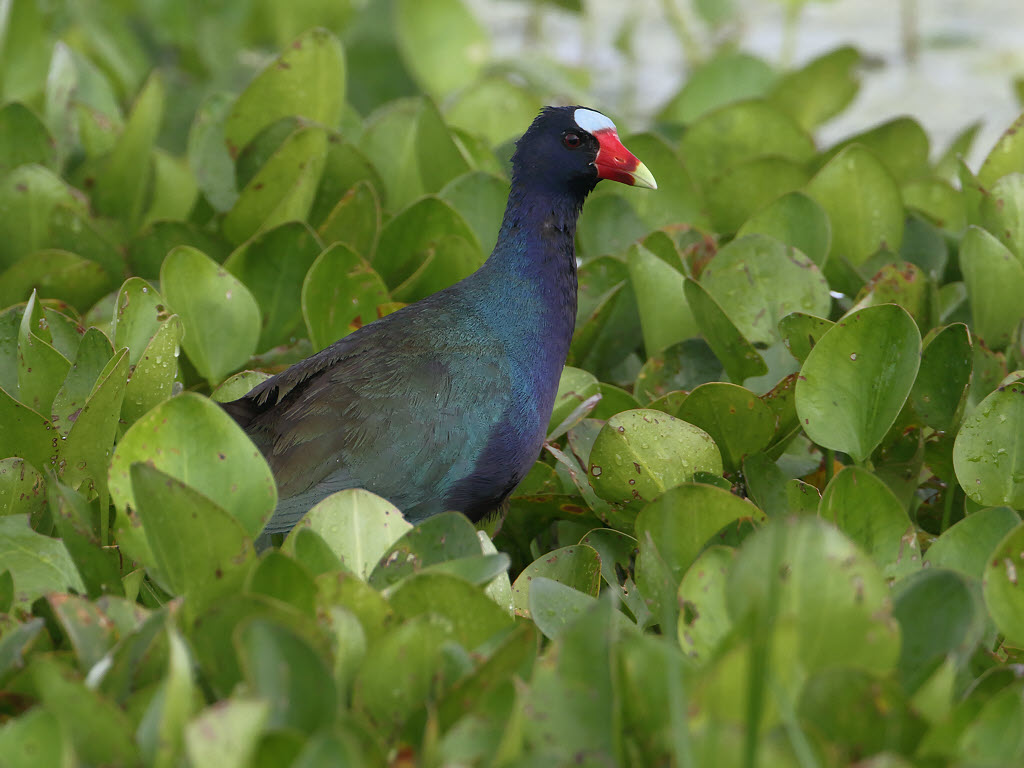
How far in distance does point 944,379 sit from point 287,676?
48.9 inches

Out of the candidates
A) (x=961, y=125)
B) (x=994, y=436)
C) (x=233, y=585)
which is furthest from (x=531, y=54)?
(x=233, y=585)

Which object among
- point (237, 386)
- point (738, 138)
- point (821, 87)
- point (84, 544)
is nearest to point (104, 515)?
point (84, 544)

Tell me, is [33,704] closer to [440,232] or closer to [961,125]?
[440,232]

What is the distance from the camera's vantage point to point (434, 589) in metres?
1.46

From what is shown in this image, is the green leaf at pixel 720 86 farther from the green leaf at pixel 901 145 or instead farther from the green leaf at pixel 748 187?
the green leaf at pixel 748 187

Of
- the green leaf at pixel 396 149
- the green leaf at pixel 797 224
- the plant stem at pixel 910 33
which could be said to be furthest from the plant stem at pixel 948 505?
the plant stem at pixel 910 33

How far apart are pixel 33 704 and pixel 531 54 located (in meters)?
3.42

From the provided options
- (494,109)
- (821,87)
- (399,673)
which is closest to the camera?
(399,673)

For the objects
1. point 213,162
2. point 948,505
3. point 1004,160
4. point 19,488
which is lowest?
point 948,505

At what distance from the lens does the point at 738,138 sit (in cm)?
302

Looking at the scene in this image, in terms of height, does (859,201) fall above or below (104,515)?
above

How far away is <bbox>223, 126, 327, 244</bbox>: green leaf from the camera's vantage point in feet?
8.16

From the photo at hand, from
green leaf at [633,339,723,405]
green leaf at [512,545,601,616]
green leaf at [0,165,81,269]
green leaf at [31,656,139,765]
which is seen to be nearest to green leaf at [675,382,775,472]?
green leaf at [633,339,723,405]

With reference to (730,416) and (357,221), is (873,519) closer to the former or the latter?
(730,416)
